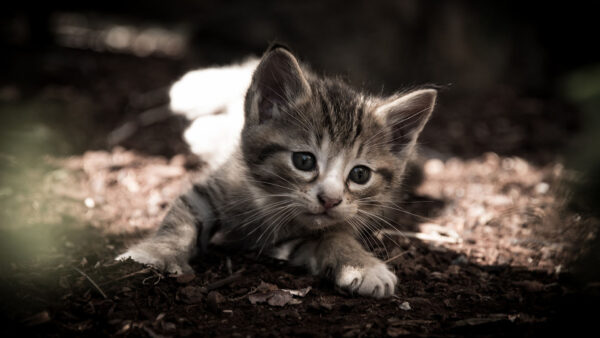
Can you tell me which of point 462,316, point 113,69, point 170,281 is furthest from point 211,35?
point 462,316

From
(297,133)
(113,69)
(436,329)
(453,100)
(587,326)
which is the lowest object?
(436,329)

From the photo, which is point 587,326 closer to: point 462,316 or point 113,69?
point 462,316

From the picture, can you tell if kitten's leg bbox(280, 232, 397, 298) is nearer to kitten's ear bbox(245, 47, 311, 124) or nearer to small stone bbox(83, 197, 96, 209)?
kitten's ear bbox(245, 47, 311, 124)

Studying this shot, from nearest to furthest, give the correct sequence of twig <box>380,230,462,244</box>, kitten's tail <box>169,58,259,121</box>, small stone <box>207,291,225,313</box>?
small stone <box>207,291,225,313</box> → twig <box>380,230,462,244</box> → kitten's tail <box>169,58,259,121</box>

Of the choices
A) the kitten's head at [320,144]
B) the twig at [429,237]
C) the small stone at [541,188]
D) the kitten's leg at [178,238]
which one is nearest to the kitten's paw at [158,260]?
the kitten's leg at [178,238]

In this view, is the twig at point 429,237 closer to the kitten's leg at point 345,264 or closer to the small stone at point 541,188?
the kitten's leg at point 345,264

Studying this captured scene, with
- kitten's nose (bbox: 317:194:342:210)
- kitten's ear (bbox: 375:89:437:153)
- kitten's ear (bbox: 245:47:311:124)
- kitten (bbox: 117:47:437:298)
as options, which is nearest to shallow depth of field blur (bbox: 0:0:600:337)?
kitten (bbox: 117:47:437:298)
